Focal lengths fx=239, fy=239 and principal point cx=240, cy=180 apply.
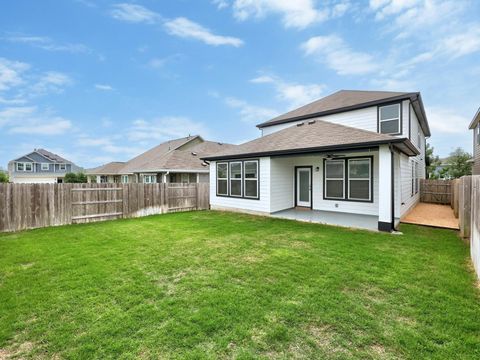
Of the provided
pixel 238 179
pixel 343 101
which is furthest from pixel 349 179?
pixel 343 101

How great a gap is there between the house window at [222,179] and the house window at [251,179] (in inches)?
52.1

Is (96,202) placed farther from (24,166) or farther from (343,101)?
(24,166)

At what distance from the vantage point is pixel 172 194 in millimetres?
12688

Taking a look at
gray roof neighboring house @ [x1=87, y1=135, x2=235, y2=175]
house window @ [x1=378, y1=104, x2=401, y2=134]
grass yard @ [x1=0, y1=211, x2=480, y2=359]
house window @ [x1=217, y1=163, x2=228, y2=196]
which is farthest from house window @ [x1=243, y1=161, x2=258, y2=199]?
house window @ [x1=378, y1=104, x2=401, y2=134]

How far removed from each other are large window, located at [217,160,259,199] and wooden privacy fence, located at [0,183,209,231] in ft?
6.56

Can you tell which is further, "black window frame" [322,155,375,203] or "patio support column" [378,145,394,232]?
"black window frame" [322,155,375,203]

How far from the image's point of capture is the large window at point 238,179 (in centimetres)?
1106

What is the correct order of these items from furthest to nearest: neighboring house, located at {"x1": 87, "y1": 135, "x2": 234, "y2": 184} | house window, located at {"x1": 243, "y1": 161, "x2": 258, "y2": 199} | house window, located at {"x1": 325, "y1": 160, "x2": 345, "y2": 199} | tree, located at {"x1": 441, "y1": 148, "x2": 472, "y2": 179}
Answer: tree, located at {"x1": 441, "y1": 148, "x2": 472, "y2": 179}
neighboring house, located at {"x1": 87, "y1": 135, "x2": 234, "y2": 184}
house window, located at {"x1": 243, "y1": 161, "x2": 258, "y2": 199}
house window, located at {"x1": 325, "y1": 160, "x2": 345, "y2": 199}

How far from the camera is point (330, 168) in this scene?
10.7 m

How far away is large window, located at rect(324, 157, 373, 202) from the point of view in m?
9.66

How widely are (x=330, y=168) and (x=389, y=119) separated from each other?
350 cm

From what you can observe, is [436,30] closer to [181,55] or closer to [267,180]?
[267,180]

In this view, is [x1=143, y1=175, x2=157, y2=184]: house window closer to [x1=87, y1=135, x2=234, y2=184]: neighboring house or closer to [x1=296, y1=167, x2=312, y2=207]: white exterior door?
[x1=87, y1=135, x2=234, y2=184]: neighboring house

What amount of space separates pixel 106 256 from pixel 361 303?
507 cm
